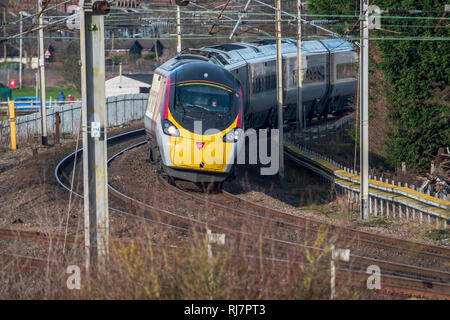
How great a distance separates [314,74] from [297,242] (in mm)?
18739

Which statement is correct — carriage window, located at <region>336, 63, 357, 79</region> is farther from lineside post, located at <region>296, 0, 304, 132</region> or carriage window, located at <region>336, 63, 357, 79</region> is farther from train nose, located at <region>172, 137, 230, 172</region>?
train nose, located at <region>172, 137, 230, 172</region>

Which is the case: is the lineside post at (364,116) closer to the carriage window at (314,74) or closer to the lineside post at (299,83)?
the lineside post at (299,83)

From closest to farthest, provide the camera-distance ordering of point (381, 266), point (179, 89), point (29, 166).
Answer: point (381, 266)
point (179, 89)
point (29, 166)

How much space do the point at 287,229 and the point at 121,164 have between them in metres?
9.71

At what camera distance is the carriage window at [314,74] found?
1170 inches

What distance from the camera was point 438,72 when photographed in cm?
2242

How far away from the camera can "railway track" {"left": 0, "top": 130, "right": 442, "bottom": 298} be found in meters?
9.73

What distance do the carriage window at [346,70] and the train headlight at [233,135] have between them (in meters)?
16.6

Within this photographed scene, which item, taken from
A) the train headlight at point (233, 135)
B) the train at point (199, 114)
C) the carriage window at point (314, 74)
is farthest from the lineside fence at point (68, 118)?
the train headlight at point (233, 135)

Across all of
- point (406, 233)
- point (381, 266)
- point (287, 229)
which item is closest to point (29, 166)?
point (287, 229)

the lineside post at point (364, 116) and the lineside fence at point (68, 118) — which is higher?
the lineside post at point (364, 116)

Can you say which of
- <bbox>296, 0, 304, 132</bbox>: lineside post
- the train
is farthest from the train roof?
<bbox>296, 0, 304, 132</bbox>: lineside post

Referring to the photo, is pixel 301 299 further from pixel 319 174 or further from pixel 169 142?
pixel 319 174

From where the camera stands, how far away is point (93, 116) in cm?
1048
